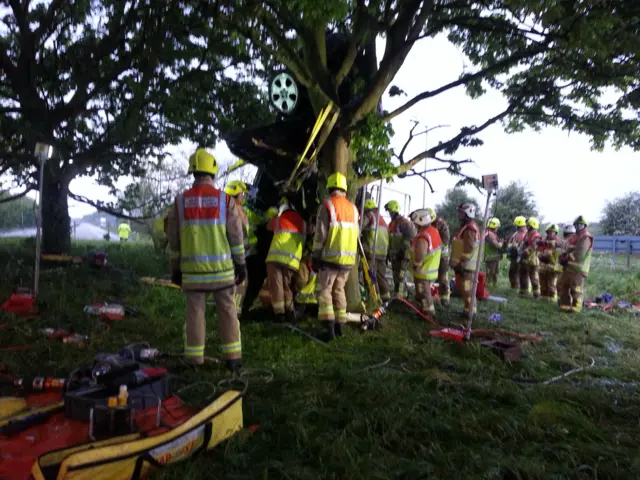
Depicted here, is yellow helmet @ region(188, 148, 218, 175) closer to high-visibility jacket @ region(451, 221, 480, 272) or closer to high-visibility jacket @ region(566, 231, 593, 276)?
high-visibility jacket @ region(451, 221, 480, 272)

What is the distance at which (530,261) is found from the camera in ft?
42.4

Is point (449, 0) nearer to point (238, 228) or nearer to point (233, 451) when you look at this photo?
point (238, 228)

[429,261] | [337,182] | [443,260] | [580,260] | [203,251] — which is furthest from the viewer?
[443,260]

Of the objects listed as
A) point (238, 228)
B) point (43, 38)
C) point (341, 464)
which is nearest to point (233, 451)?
point (341, 464)

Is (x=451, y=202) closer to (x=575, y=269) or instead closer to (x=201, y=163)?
(x=575, y=269)

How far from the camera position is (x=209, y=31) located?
888cm

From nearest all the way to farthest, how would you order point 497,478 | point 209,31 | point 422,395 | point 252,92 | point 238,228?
point 497,478, point 422,395, point 238,228, point 209,31, point 252,92

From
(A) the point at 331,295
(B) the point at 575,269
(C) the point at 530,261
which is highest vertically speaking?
(C) the point at 530,261

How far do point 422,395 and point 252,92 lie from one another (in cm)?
919

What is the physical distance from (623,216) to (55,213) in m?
31.4

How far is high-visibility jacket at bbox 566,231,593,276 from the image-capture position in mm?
10062

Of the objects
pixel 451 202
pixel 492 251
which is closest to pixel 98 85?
pixel 492 251

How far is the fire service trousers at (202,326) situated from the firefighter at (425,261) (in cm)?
456

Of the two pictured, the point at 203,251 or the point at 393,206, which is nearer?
the point at 203,251
